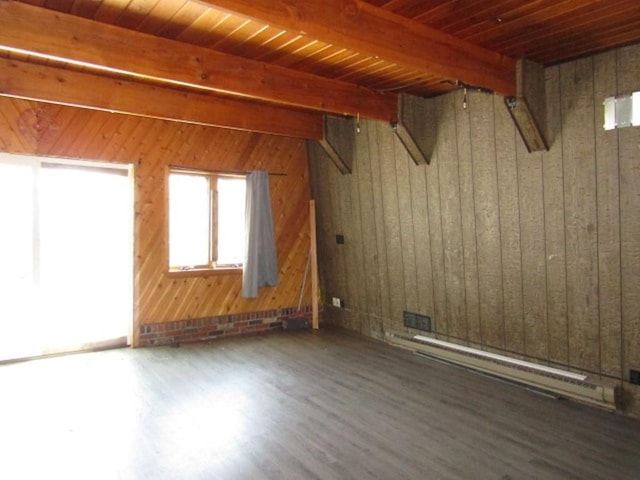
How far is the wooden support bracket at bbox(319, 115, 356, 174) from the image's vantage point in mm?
5438

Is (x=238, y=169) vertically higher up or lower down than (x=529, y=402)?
higher up

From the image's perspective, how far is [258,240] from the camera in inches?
225

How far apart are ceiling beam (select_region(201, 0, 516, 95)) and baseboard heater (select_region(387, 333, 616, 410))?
2.29m

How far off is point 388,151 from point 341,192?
1.00m

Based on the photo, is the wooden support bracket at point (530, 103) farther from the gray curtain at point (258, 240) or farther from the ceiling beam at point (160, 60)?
the gray curtain at point (258, 240)

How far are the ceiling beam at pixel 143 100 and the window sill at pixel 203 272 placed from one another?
6.03 feet

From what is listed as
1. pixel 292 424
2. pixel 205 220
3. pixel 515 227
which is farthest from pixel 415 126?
pixel 292 424

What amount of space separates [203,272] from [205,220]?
67 cm

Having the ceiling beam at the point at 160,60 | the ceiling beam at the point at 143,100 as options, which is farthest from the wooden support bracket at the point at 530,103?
the ceiling beam at the point at 143,100

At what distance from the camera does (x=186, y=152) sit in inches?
212

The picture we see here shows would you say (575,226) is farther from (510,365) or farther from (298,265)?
(298,265)

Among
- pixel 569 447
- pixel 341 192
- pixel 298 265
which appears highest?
A: pixel 341 192

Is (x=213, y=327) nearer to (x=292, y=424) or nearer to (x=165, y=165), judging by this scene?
(x=165, y=165)

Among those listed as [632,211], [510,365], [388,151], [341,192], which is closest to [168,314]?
[341,192]
